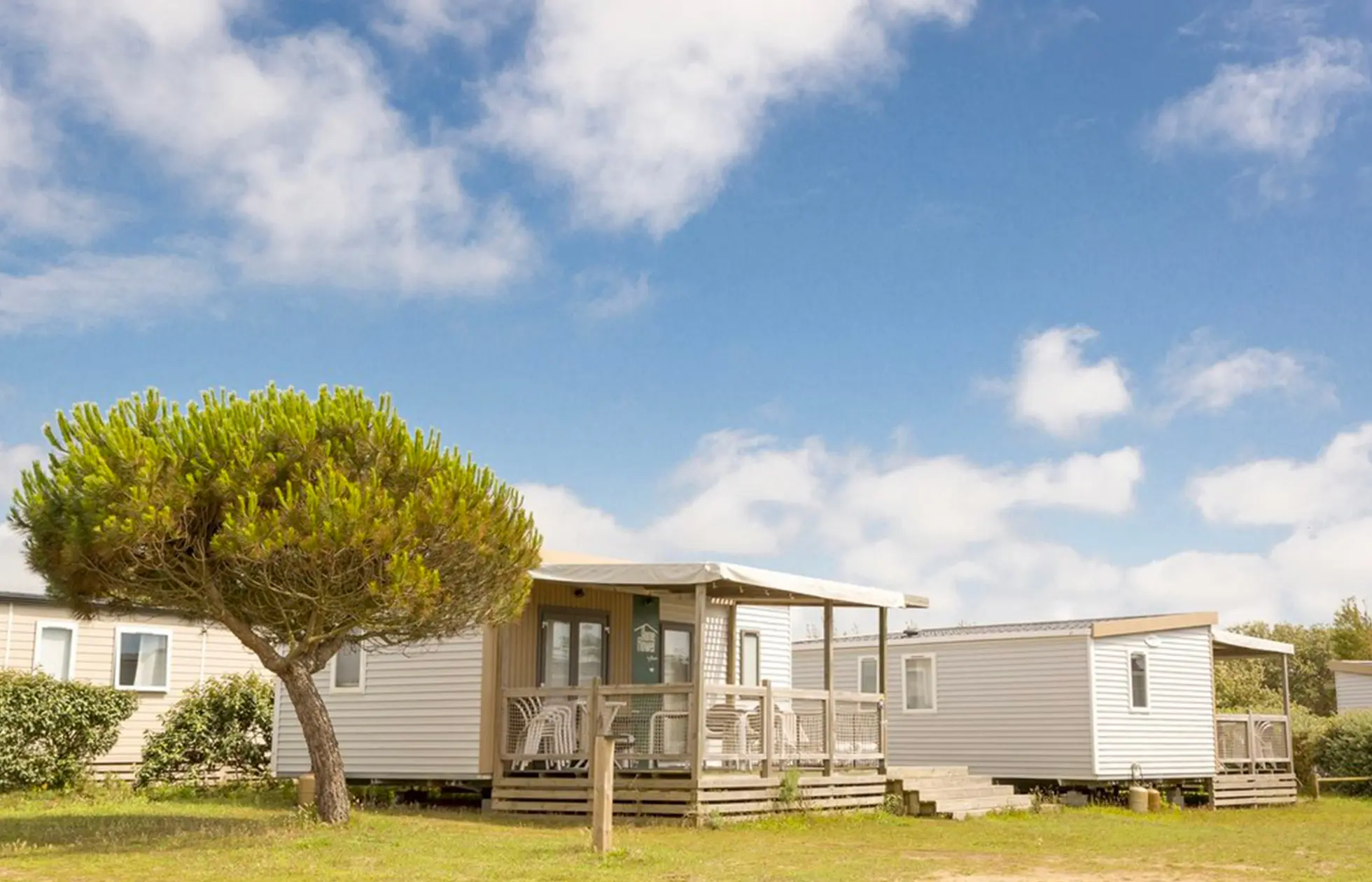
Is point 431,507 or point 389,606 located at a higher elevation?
point 431,507

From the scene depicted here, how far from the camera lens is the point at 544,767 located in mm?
18344

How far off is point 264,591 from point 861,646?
15206 mm

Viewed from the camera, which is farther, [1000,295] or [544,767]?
[1000,295]

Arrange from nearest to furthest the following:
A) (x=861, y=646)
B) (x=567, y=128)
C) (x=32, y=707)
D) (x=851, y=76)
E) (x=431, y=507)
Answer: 1. (x=431, y=507)
2. (x=567, y=128)
3. (x=851, y=76)
4. (x=32, y=707)
5. (x=861, y=646)

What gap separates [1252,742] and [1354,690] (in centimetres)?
1316

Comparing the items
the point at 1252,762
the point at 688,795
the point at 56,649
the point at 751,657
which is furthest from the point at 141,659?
the point at 1252,762

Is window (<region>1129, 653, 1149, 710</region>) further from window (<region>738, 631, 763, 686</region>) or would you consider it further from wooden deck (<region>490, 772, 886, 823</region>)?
wooden deck (<region>490, 772, 886, 823</region>)

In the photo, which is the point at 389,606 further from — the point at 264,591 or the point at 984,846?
the point at 984,846

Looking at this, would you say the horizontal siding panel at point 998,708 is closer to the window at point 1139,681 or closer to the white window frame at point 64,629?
the window at point 1139,681

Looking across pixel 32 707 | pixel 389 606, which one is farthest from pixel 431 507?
pixel 32 707

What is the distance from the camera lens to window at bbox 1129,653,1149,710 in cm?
2492

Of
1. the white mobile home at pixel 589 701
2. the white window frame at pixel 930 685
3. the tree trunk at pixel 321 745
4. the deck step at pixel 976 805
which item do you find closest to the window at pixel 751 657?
the white mobile home at pixel 589 701

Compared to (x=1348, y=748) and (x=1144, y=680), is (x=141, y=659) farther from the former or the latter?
(x=1348, y=748)

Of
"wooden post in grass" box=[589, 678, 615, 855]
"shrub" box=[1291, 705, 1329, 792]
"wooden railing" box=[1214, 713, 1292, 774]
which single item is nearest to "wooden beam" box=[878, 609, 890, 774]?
"wooden post in grass" box=[589, 678, 615, 855]
